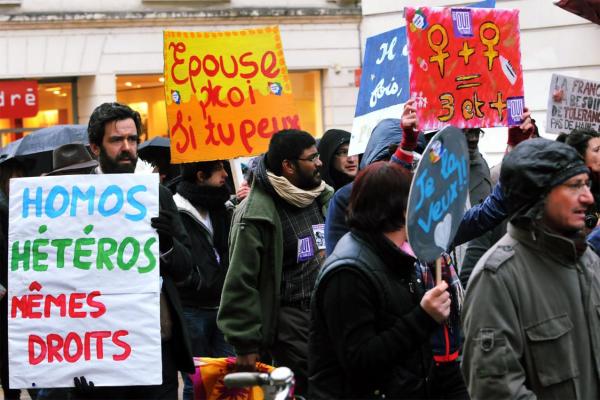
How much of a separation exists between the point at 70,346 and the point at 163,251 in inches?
23.2

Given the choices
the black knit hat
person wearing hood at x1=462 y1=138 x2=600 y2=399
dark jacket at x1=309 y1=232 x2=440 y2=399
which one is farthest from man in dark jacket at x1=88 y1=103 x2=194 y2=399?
the black knit hat

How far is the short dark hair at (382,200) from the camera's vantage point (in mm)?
4805

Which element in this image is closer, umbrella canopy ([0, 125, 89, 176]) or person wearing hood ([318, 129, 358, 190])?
person wearing hood ([318, 129, 358, 190])

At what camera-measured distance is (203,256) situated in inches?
327

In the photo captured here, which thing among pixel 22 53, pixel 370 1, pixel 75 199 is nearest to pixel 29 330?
pixel 75 199

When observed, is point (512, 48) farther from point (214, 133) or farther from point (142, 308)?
point (142, 308)

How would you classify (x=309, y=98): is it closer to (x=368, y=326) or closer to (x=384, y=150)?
(x=384, y=150)

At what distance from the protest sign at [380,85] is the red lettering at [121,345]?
6.39 ft

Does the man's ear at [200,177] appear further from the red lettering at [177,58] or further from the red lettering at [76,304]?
the red lettering at [76,304]

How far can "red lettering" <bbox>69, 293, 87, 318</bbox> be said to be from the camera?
19.8 feet

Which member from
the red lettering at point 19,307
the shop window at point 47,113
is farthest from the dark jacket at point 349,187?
the shop window at point 47,113

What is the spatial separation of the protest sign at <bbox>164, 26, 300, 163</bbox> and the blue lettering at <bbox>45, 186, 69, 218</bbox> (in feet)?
7.21

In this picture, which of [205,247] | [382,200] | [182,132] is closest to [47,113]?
[182,132]

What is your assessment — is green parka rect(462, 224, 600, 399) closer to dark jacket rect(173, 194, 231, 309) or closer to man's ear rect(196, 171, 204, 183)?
dark jacket rect(173, 194, 231, 309)
